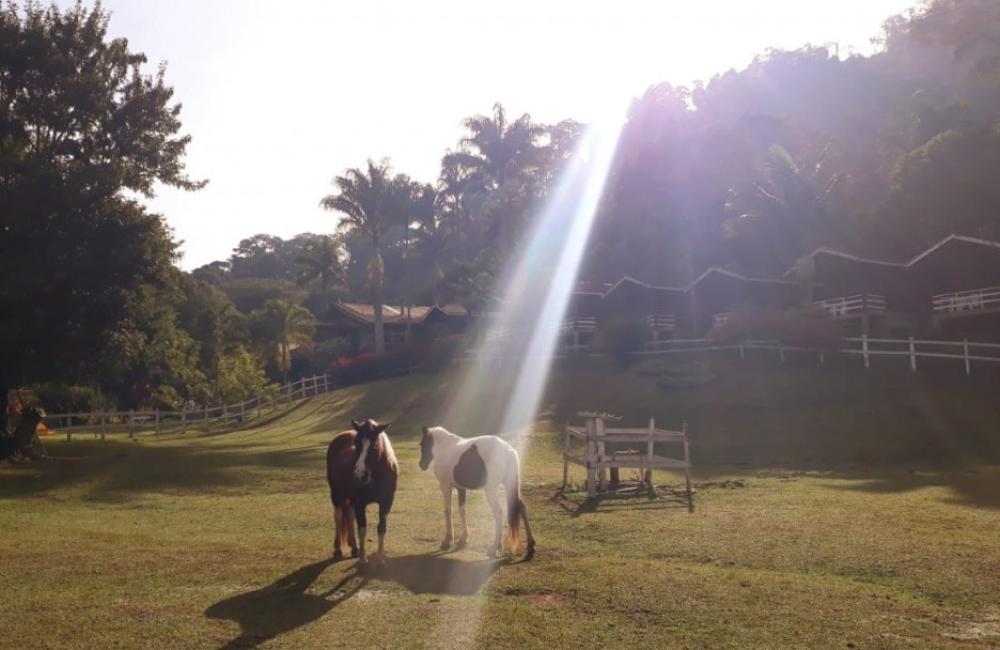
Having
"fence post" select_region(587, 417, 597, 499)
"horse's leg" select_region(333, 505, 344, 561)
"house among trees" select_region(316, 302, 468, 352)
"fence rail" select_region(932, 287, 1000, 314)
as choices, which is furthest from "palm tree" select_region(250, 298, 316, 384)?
"horse's leg" select_region(333, 505, 344, 561)

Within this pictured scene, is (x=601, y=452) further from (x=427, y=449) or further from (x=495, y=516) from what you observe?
(x=495, y=516)

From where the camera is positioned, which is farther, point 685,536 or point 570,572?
point 685,536

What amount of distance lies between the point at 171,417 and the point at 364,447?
44.4 m

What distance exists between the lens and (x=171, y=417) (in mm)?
52375

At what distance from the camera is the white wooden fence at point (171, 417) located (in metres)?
40.2

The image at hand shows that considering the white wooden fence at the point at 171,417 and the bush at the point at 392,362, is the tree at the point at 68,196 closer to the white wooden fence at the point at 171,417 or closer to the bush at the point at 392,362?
the white wooden fence at the point at 171,417

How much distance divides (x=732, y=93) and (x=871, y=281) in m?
53.2

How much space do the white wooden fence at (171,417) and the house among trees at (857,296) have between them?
66.2ft

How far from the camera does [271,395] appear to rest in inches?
2399

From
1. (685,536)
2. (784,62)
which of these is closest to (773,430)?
(685,536)

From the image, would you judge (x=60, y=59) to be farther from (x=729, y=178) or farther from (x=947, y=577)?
(x=729, y=178)

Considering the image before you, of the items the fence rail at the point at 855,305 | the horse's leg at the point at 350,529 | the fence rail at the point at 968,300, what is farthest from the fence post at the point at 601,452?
the fence rail at the point at 855,305

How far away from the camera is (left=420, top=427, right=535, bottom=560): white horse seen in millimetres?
12742

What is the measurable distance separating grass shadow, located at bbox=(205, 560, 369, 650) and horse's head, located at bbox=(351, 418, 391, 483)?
135cm
